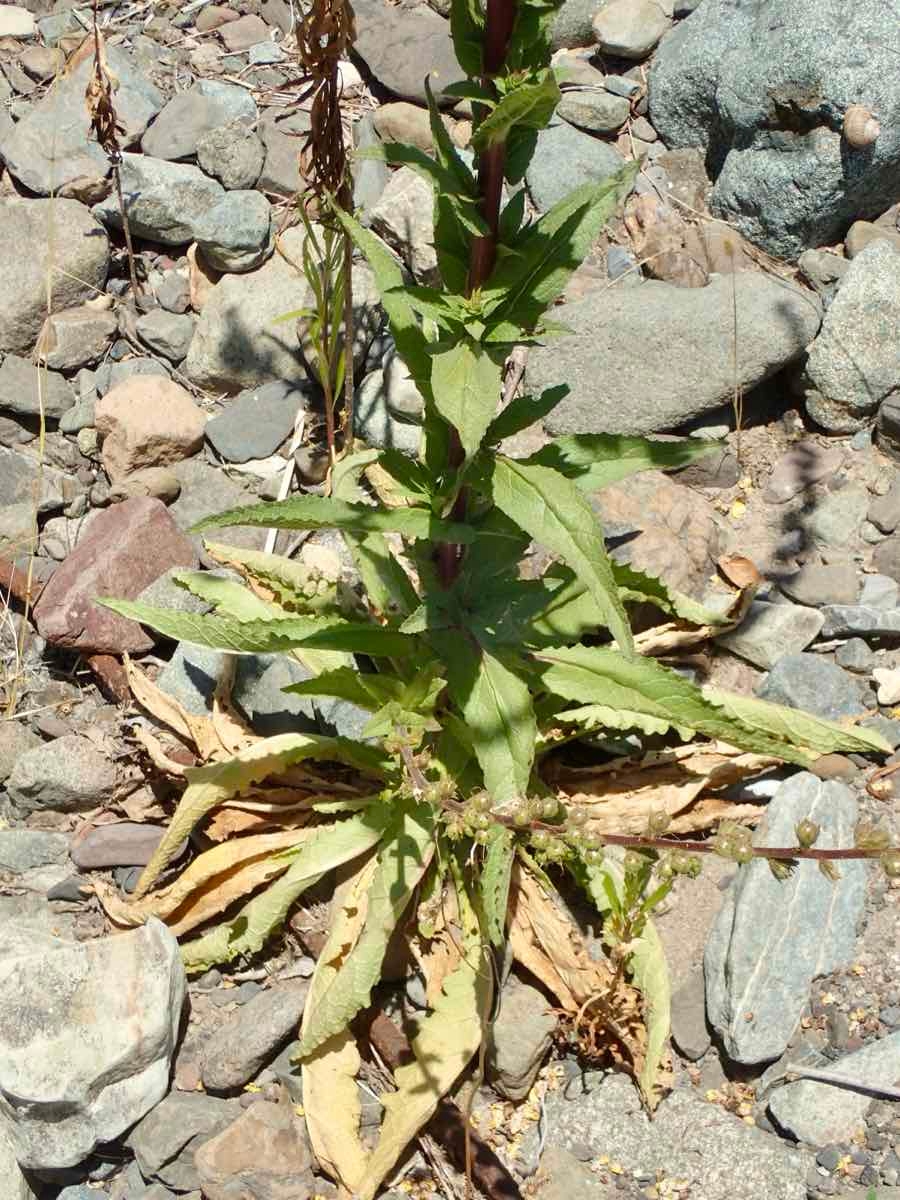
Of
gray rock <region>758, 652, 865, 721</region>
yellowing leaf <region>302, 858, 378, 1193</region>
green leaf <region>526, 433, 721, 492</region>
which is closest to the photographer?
green leaf <region>526, 433, 721, 492</region>

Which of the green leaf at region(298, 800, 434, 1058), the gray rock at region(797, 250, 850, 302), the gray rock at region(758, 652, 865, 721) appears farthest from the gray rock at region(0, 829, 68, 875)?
the gray rock at region(797, 250, 850, 302)

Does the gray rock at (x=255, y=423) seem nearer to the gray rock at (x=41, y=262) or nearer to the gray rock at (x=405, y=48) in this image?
the gray rock at (x=41, y=262)

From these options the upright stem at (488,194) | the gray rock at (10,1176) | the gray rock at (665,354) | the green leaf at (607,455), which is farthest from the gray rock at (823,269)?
the gray rock at (10,1176)

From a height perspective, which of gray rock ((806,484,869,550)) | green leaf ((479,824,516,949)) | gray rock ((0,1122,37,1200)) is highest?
gray rock ((806,484,869,550))

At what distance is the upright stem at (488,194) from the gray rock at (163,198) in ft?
8.18

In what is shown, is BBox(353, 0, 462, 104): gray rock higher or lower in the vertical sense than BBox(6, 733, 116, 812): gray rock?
higher

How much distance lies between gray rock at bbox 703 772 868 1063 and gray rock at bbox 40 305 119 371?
3.09m

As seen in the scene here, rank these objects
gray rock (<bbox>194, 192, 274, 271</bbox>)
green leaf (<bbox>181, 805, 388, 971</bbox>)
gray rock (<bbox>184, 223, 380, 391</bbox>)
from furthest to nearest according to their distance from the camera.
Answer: gray rock (<bbox>194, 192, 274, 271</bbox>) → gray rock (<bbox>184, 223, 380, 391</bbox>) → green leaf (<bbox>181, 805, 388, 971</bbox>)

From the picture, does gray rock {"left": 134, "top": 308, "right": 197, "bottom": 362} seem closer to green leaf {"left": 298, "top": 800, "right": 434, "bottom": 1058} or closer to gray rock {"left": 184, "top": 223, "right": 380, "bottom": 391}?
gray rock {"left": 184, "top": 223, "right": 380, "bottom": 391}

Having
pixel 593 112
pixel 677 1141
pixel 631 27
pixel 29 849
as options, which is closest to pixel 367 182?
pixel 593 112

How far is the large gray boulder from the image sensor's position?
5023 millimetres

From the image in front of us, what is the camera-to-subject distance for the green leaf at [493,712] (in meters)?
3.41

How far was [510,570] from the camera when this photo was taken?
12.0 ft

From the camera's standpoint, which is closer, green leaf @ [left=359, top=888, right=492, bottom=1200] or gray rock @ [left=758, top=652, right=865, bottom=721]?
green leaf @ [left=359, top=888, right=492, bottom=1200]
